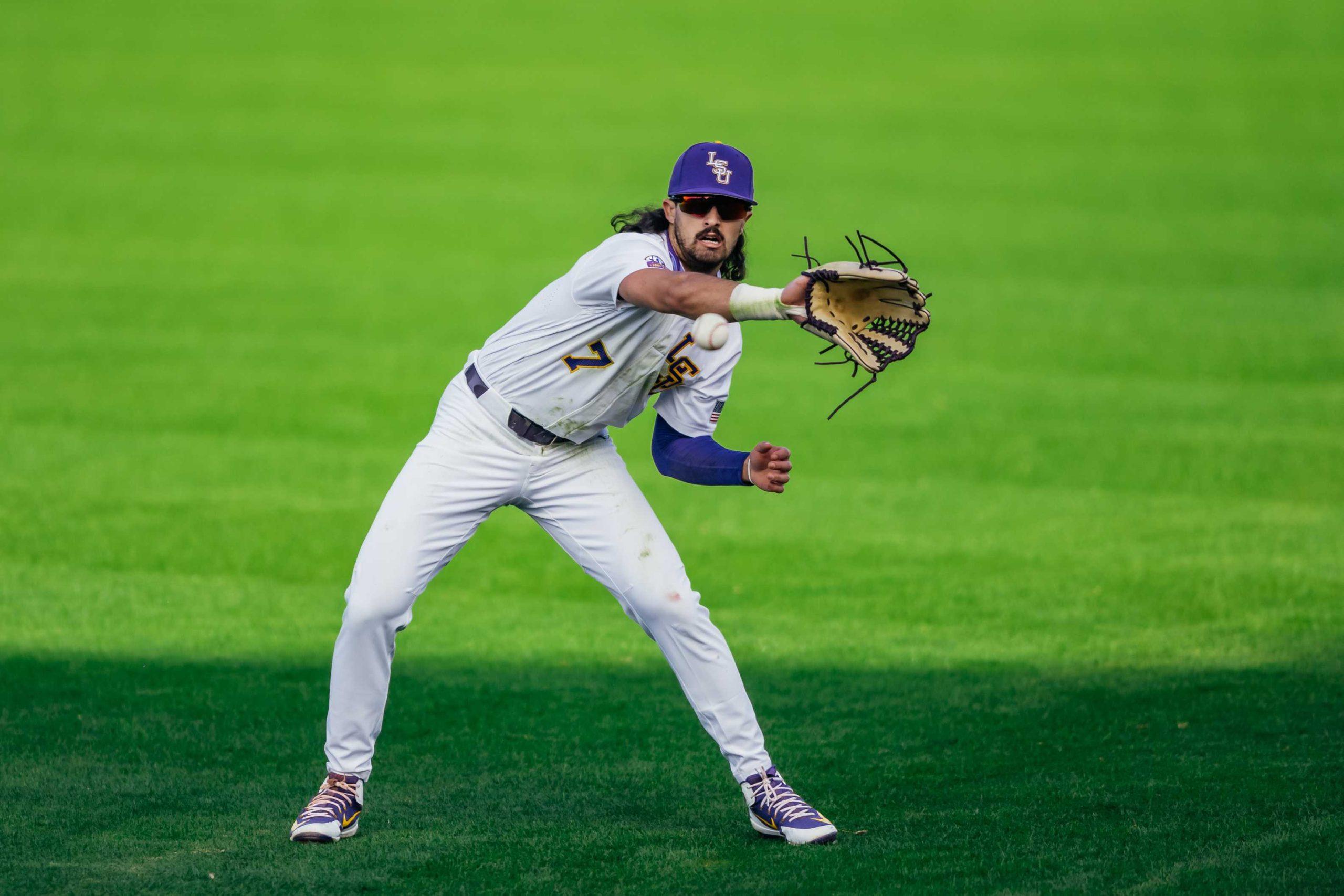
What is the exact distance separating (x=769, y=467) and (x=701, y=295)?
813 mm

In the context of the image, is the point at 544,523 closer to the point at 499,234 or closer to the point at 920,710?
the point at 920,710

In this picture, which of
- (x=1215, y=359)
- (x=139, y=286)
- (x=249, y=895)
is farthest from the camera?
(x=139, y=286)

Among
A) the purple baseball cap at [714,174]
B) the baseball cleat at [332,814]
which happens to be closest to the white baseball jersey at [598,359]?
the purple baseball cap at [714,174]

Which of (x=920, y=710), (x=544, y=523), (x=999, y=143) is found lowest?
(x=920, y=710)

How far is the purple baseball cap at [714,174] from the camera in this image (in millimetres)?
5480

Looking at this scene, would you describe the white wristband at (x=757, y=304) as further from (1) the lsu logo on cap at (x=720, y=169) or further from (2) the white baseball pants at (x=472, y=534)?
(2) the white baseball pants at (x=472, y=534)

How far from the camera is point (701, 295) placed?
16.1 ft

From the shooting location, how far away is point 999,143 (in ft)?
90.7

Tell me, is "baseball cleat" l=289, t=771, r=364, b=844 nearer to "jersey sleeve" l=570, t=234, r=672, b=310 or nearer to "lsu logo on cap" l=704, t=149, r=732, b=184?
"jersey sleeve" l=570, t=234, r=672, b=310

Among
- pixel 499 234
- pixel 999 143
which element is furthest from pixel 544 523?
pixel 999 143

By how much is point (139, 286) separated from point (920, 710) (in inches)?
585

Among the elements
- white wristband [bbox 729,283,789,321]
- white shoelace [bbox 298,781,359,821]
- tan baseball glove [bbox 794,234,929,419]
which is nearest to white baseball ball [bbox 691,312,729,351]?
white wristband [bbox 729,283,789,321]

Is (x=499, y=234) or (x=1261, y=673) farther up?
(x=499, y=234)

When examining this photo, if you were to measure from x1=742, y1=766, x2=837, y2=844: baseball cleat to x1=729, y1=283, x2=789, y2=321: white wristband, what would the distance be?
183 cm
